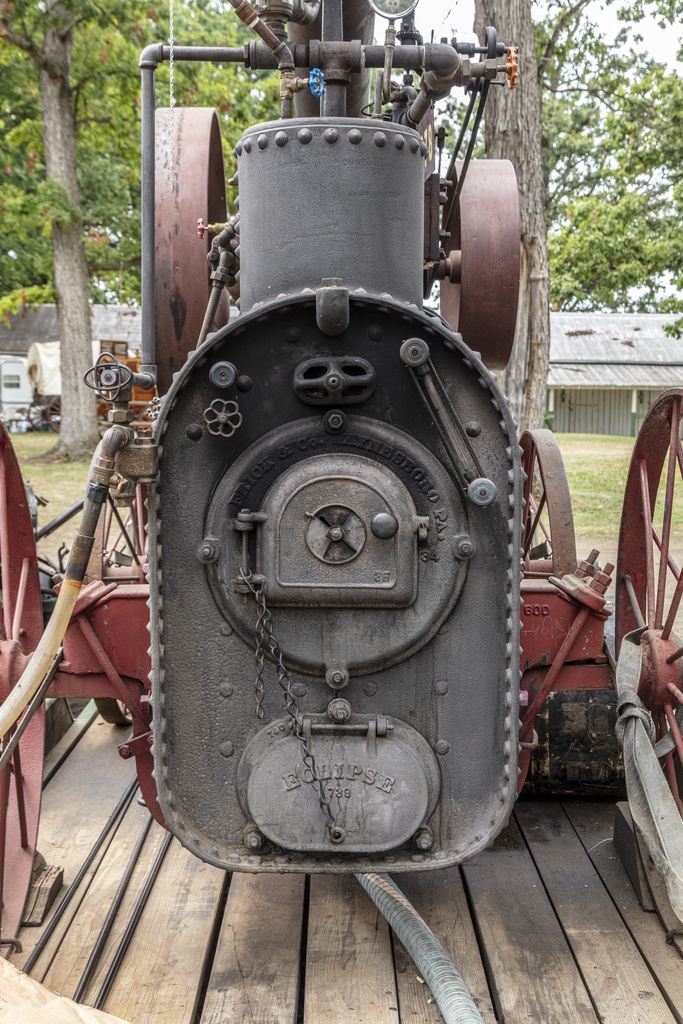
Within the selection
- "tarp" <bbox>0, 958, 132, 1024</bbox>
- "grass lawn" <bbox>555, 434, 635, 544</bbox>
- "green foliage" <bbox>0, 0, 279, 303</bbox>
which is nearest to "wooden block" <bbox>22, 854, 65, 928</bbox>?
"tarp" <bbox>0, 958, 132, 1024</bbox>

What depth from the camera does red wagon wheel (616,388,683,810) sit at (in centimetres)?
291

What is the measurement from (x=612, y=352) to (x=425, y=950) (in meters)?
30.5

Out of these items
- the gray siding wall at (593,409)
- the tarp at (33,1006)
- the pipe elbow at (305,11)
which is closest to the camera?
the tarp at (33,1006)

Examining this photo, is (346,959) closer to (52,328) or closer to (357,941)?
(357,941)

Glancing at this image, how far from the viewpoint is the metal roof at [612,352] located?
1174 inches

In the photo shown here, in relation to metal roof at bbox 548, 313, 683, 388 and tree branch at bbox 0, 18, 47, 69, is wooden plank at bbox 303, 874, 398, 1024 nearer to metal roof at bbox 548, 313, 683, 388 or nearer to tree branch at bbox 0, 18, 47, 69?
tree branch at bbox 0, 18, 47, 69

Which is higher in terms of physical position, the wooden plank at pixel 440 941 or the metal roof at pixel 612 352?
the metal roof at pixel 612 352

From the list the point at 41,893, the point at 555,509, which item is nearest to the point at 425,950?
the point at 41,893

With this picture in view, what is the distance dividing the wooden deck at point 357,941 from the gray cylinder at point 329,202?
5.69 ft

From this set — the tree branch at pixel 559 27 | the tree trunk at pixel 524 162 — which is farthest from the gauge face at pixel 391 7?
the tree branch at pixel 559 27

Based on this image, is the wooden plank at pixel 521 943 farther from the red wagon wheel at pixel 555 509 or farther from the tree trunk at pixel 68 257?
the tree trunk at pixel 68 257

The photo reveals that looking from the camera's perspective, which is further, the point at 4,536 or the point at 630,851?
the point at 630,851

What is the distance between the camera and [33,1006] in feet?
6.71

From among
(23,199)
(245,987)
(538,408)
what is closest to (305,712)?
(245,987)
